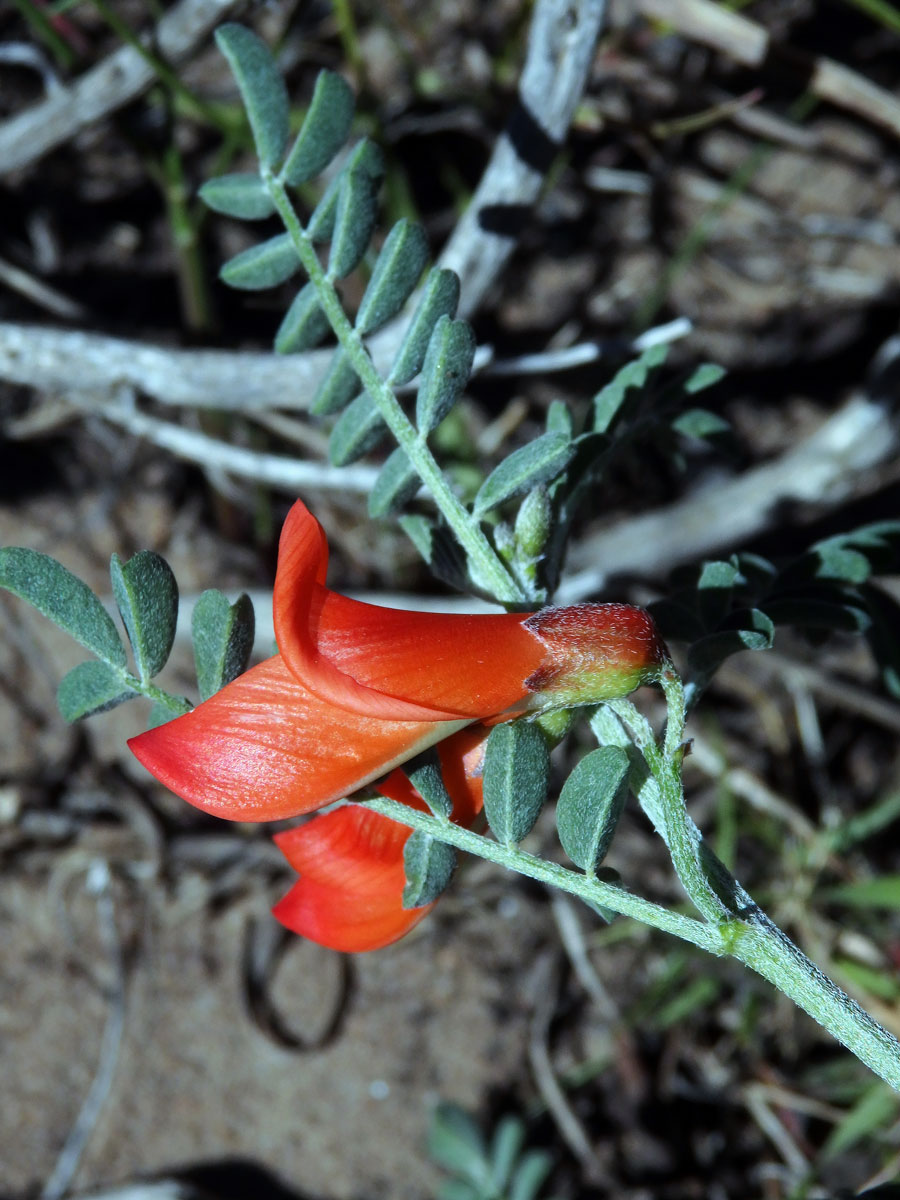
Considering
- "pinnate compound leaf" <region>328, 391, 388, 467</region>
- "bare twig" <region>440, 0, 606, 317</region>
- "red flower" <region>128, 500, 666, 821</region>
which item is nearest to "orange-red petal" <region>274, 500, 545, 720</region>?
"red flower" <region>128, 500, 666, 821</region>

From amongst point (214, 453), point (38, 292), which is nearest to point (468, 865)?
point (214, 453)

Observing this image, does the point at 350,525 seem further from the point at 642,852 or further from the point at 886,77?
the point at 886,77

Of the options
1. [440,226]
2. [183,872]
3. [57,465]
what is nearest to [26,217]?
[57,465]

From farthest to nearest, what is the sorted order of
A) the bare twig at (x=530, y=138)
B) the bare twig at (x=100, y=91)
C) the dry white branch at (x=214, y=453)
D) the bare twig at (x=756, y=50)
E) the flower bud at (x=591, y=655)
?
the dry white branch at (x=214, y=453) → the bare twig at (x=756, y=50) → the bare twig at (x=100, y=91) → the bare twig at (x=530, y=138) → the flower bud at (x=591, y=655)

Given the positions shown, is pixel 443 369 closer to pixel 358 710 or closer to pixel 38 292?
pixel 358 710

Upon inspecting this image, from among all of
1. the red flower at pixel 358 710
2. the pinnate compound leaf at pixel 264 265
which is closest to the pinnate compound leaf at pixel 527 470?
the red flower at pixel 358 710

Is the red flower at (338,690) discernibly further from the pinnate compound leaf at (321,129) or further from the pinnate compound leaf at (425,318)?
the pinnate compound leaf at (321,129)
